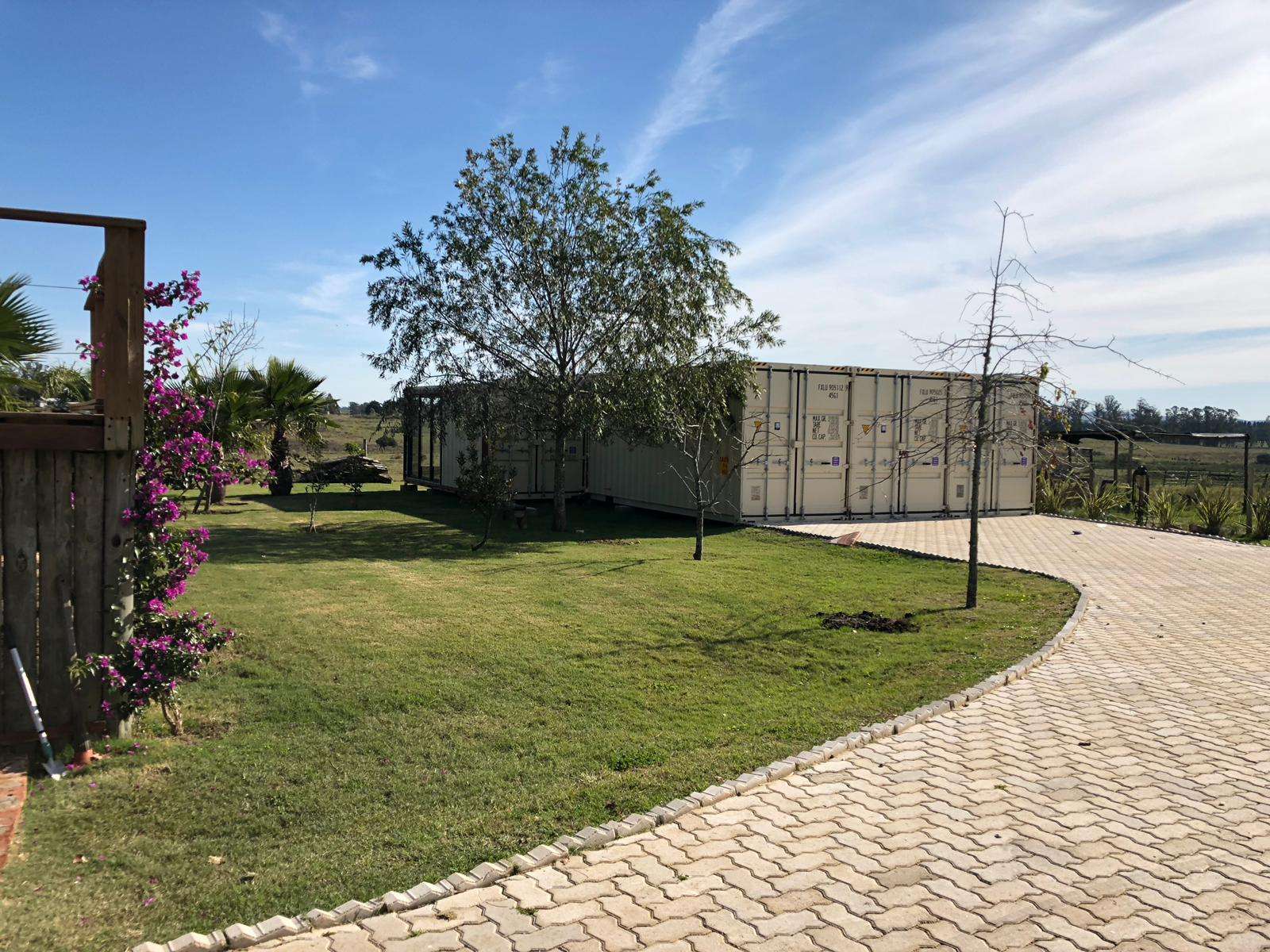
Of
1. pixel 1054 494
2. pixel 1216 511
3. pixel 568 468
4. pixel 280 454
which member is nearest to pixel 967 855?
pixel 1216 511

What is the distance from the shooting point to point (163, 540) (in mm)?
5266

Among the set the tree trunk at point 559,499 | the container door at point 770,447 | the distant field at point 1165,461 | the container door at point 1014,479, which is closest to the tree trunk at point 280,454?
the tree trunk at point 559,499

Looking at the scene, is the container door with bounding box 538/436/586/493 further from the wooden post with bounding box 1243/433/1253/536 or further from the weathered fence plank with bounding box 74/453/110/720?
the weathered fence plank with bounding box 74/453/110/720

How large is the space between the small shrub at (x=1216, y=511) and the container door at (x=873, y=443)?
6.41 metres

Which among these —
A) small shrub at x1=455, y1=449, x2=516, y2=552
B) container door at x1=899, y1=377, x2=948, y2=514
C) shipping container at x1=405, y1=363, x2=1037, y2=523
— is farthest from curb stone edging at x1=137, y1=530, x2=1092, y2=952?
container door at x1=899, y1=377, x2=948, y2=514

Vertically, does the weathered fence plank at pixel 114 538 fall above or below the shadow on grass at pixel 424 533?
above

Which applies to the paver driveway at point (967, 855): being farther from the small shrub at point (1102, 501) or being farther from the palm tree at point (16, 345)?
the small shrub at point (1102, 501)

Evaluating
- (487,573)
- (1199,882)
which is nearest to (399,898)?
(1199,882)

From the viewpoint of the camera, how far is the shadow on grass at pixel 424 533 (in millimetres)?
12461

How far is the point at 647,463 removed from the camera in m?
19.4

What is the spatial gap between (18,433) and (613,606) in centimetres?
574

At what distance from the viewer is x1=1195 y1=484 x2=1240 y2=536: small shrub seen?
18.0 metres

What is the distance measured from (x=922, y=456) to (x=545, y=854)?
16538 mm

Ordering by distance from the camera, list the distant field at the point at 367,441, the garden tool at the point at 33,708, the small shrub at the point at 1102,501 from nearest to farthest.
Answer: the garden tool at the point at 33,708
the small shrub at the point at 1102,501
the distant field at the point at 367,441
